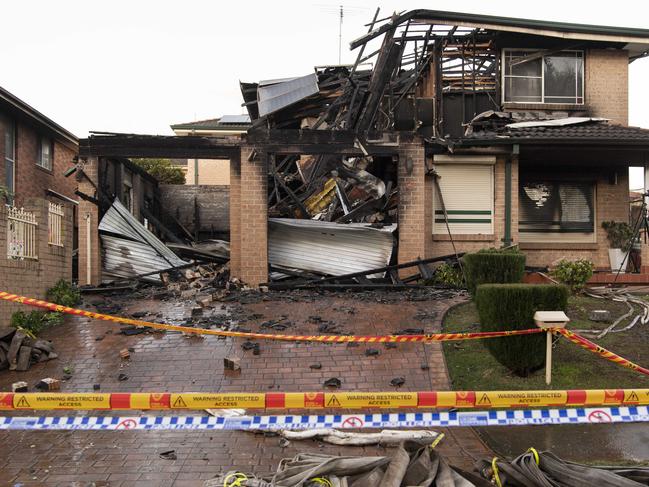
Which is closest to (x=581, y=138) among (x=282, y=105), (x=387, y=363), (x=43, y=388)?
(x=282, y=105)

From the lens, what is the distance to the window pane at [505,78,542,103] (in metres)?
15.6

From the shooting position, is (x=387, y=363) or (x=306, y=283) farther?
(x=306, y=283)

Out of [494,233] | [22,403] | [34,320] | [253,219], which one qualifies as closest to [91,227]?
[253,219]

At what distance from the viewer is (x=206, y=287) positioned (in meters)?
12.2

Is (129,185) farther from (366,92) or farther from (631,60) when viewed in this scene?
(631,60)

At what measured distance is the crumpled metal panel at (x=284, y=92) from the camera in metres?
13.9

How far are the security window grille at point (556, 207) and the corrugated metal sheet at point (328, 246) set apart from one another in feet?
13.0

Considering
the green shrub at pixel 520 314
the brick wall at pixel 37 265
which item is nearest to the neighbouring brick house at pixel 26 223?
the brick wall at pixel 37 265

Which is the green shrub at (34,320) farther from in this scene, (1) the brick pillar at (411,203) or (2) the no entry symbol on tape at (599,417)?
(2) the no entry symbol on tape at (599,417)

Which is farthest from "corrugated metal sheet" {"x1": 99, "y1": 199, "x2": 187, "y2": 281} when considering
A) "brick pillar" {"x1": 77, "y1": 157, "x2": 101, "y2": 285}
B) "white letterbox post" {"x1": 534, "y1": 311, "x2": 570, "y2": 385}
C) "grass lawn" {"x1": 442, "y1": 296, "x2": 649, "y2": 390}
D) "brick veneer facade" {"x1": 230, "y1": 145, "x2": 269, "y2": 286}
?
"white letterbox post" {"x1": 534, "y1": 311, "x2": 570, "y2": 385}

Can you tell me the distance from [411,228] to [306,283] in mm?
2702

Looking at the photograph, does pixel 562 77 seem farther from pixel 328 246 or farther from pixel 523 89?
pixel 328 246

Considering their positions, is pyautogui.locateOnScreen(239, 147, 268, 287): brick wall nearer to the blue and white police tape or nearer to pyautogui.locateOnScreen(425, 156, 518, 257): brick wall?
pyautogui.locateOnScreen(425, 156, 518, 257): brick wall

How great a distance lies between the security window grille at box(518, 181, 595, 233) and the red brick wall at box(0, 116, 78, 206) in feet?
44.8
